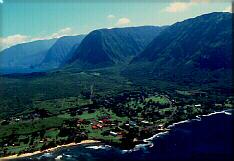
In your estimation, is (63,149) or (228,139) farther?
(228,139)

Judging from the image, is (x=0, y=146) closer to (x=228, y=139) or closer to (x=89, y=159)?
(x=89, y=159)

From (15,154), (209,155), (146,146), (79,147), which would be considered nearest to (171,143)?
(146,146)

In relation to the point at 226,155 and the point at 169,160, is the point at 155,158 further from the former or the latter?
the point at 226,155

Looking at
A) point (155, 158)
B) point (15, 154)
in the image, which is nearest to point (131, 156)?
point (155, 158)

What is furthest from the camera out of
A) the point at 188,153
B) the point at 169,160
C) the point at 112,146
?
the point at 112,146

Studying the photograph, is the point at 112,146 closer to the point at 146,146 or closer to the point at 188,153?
the point at 146,146

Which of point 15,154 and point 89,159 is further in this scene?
point 15,154

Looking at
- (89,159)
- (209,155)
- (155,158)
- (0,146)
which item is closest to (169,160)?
(155,158)

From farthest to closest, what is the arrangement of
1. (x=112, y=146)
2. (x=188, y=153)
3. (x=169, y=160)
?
(x=112, y=146) → (x=188, y=153) → (x=169, y=160)
